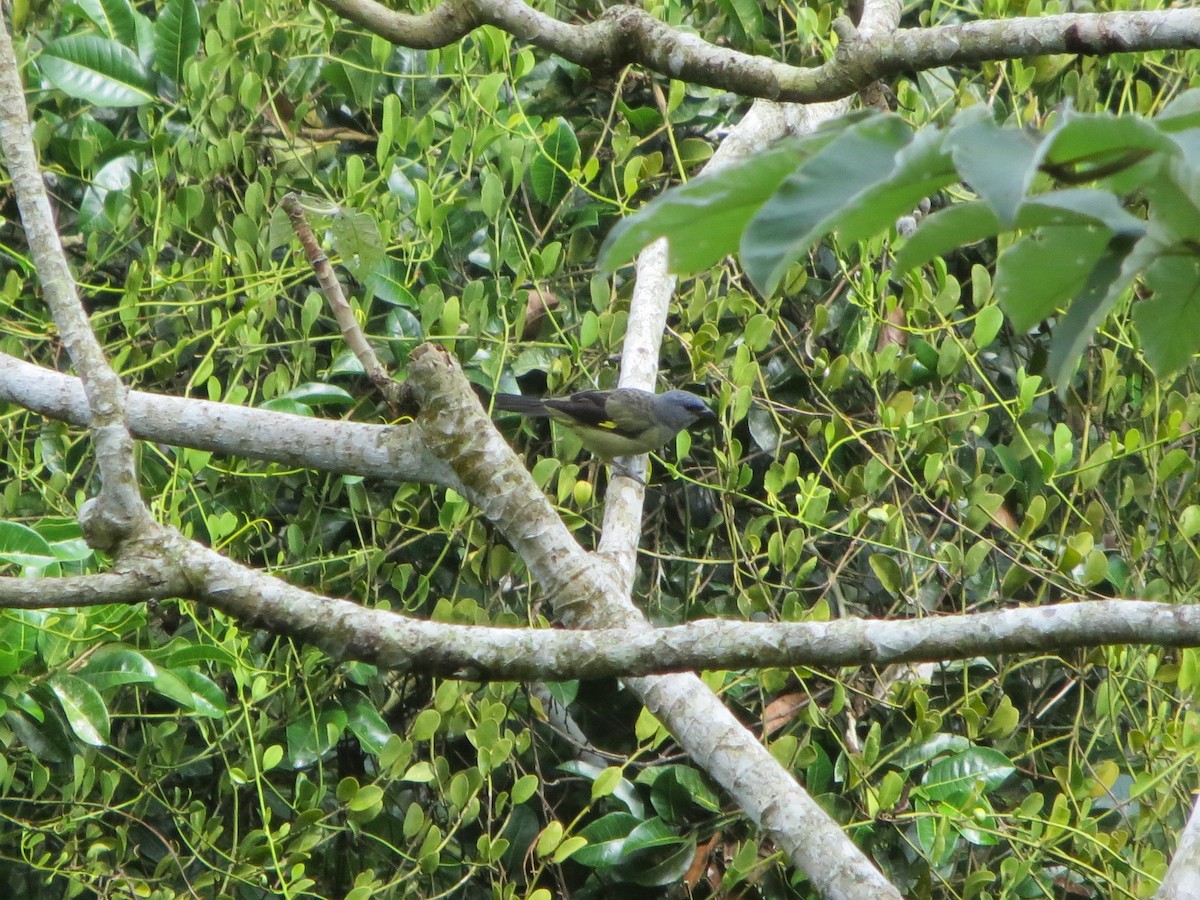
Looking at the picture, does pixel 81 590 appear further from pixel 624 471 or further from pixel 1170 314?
pixel 624 471

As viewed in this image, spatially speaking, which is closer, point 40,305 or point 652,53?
point 652,53

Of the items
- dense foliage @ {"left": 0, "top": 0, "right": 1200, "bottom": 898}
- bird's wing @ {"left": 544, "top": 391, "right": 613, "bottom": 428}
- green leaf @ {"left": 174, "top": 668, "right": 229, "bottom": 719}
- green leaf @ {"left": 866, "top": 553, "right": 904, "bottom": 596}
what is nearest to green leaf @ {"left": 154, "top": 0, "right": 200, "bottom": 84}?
dense foliage @ {"left": 0, "top": 0, "right": 1200, "bottom": 898}

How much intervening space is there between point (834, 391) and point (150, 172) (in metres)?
Answer: 1.93

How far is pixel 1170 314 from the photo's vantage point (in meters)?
0.55

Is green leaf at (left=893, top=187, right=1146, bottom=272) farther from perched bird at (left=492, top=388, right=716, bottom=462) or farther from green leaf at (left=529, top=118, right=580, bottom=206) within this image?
green leaf at (left=529, top=118, right=580, bottom=206)

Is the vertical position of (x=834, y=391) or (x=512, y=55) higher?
(x=512, y=55)

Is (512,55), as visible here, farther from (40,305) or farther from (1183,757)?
(1183,757)

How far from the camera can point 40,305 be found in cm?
334

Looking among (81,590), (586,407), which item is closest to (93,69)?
(586,407)

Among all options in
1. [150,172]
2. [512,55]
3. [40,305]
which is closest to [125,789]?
[40,305]

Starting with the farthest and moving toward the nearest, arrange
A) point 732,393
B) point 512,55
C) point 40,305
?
point 512,55 < point 40,305 < point 732,393

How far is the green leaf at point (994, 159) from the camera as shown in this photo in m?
0.44

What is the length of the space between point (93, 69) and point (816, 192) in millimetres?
3154

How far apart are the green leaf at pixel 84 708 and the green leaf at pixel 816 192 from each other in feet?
7.38
